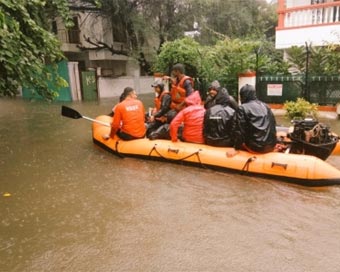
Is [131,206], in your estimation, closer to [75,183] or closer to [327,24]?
[75,183]

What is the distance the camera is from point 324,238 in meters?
3.45

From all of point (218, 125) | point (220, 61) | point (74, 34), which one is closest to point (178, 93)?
point (218, 125)

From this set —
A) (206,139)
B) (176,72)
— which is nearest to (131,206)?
A: (206,139)

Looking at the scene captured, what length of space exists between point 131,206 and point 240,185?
5.36 ft

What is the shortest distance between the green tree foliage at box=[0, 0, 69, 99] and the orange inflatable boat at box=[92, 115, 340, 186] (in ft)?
6.21

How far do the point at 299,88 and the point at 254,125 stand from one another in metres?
5.47

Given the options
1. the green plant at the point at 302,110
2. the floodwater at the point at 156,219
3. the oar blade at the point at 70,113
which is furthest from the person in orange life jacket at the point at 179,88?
the green plant at the point at 302,110

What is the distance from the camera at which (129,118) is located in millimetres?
6250

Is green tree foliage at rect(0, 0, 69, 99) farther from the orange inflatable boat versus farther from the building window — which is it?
the building window

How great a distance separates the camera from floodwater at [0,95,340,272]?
315 cm

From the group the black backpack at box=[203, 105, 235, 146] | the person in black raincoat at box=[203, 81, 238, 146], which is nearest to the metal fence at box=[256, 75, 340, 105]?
the person in black raincoat at box=[203, 81, 238, 146]

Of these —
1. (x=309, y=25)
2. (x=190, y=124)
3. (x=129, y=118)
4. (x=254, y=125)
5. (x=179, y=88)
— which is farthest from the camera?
(x=309, y=25)

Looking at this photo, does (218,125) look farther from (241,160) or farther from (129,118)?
(129,118)

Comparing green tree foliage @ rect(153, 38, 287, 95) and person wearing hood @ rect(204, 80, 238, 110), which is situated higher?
green tree foliage @ rect(153, 38, 287, 95)
